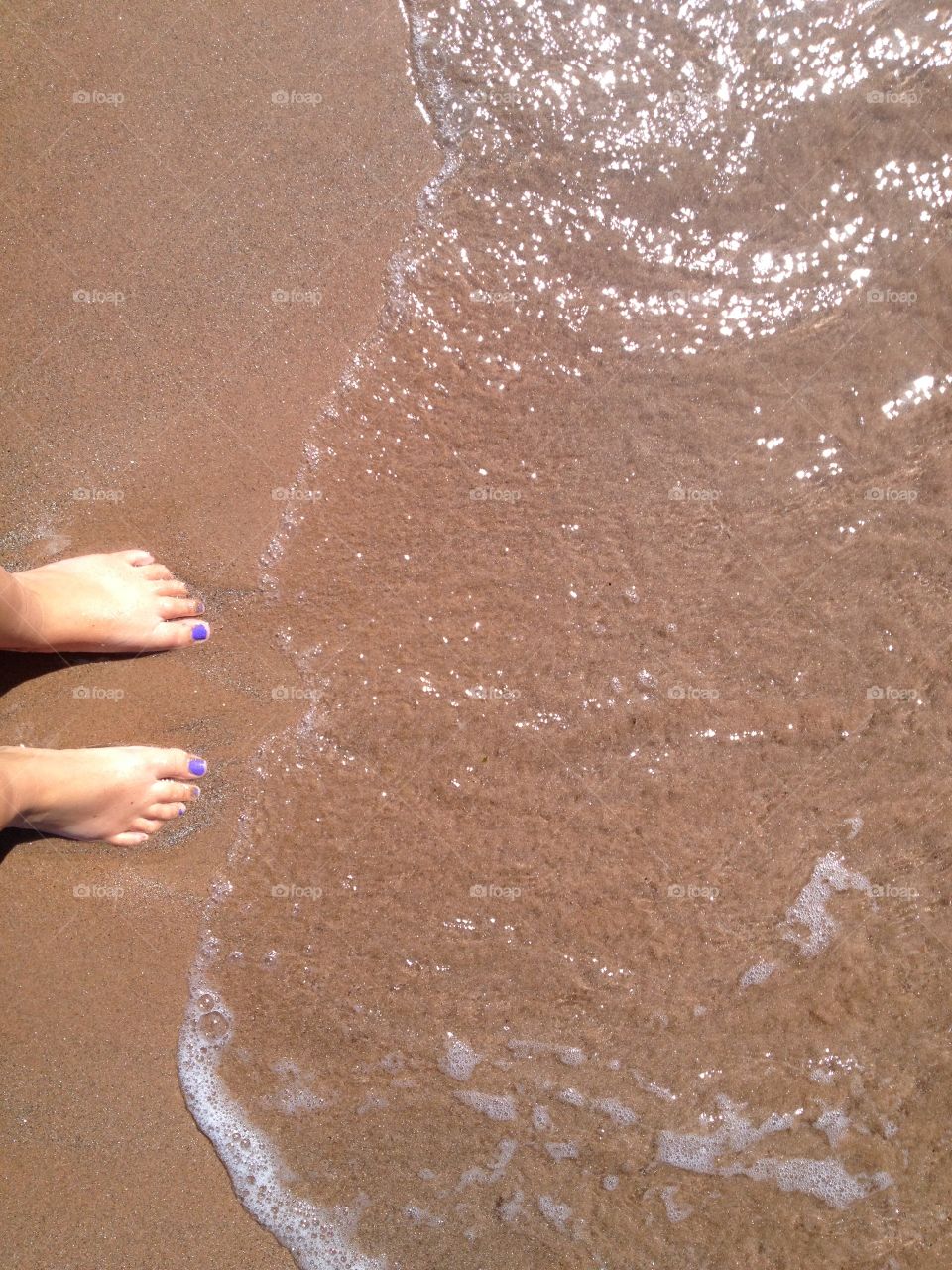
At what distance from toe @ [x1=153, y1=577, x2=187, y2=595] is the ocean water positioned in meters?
0.29

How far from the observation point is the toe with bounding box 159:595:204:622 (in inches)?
106

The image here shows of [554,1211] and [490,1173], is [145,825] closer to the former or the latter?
[490,1173]

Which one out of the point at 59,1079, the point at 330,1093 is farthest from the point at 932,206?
the point at 59,1079

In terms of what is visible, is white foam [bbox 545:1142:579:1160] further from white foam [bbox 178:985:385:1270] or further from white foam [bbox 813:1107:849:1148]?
white foam [bbox 813:1107:849:1148]

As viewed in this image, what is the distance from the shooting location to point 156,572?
274 centimetres

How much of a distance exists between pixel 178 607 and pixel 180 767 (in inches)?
19.3

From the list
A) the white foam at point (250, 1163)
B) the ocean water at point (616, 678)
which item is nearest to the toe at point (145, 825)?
the ocean water at point (616, 678)

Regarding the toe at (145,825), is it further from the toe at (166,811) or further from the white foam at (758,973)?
the white foam at (758,973)

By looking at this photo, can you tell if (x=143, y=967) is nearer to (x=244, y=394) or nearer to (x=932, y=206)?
(x=244, y=394)

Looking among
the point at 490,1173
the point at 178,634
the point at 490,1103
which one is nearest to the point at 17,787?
the point at 178,634

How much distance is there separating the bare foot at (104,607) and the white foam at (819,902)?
2.00m

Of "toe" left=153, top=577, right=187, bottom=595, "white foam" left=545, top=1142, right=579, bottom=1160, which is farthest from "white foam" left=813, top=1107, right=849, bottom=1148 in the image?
"toe" left=153, top=577, right=187, bottom=595

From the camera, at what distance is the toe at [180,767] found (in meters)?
2.73

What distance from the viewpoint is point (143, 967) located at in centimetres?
271
